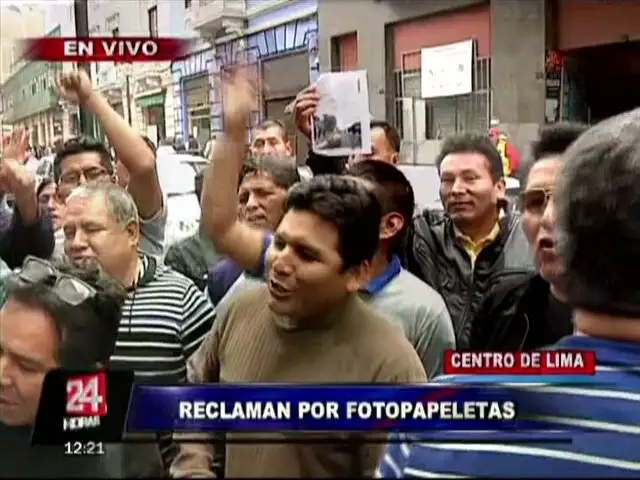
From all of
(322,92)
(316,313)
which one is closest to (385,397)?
(316,313)

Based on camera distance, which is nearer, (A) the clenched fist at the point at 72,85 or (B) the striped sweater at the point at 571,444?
(B) the striped sweater at the point at 571,444

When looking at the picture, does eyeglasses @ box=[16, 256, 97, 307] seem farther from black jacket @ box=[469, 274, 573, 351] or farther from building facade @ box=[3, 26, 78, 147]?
black jacket @ box=[469, 274, 573, 351]

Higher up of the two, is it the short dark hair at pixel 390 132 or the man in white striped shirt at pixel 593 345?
the short dark hair at pixel 390 132

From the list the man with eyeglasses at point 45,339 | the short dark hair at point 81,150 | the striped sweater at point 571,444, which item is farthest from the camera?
the short dark hair at point 81,150

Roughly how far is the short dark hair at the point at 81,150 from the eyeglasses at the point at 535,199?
1.76ft

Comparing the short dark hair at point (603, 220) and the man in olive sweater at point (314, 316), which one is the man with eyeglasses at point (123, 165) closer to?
the man in olive sweater at point (314, 316)

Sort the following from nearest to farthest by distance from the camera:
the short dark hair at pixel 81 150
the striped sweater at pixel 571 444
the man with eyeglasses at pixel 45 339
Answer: the striped sweater at pixel 571 444, the man with eyeglasses at pixel 45 339, the short dark hair at pixel 81 150

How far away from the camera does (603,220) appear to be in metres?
0.87

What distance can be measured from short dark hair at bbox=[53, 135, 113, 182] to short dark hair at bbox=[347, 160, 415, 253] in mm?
303

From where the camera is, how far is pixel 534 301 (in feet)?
3.60

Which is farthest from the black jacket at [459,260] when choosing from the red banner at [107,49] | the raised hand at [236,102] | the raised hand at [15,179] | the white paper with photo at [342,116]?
the raised hand at [15,179]

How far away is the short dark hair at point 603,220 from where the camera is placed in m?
0.87

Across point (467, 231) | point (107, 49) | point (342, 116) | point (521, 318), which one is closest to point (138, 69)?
point (107, 49)

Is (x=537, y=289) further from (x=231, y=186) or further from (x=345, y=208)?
(x=231, y=186)
